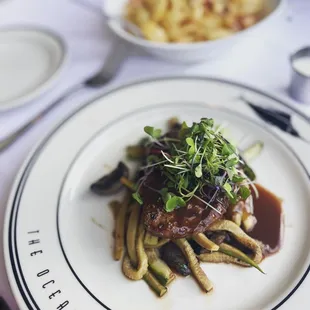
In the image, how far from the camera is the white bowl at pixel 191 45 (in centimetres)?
211

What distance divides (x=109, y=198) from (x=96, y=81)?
73 centimetres

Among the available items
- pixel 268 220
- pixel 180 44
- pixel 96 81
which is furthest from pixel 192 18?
pixel 268 220

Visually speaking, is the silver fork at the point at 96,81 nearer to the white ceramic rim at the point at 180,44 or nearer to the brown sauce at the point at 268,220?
the white ceramic rim at the point at 180,44

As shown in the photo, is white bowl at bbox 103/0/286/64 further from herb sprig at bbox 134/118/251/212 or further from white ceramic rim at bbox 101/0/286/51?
herb sprig at bbox 134/118/251/212

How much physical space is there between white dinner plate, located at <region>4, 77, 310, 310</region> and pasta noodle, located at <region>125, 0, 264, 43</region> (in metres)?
0.24

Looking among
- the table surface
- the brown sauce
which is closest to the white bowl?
the table surface

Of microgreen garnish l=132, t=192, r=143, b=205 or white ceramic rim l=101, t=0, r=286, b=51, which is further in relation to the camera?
white ceramic rim l=101, t=0, r=286, b=51

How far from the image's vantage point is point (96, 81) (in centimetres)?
228

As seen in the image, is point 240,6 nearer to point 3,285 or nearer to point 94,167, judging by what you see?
point 94,167

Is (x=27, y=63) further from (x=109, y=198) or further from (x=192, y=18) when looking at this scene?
(x=109, y=198)

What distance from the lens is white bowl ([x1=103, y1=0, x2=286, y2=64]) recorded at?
211 centimetres

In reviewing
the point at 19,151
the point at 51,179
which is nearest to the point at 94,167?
the point at 51,179

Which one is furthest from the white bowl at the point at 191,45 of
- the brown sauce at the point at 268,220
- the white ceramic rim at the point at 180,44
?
the brown sauce at the point at 268,220

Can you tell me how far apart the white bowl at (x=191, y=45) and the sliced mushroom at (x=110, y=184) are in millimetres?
665
